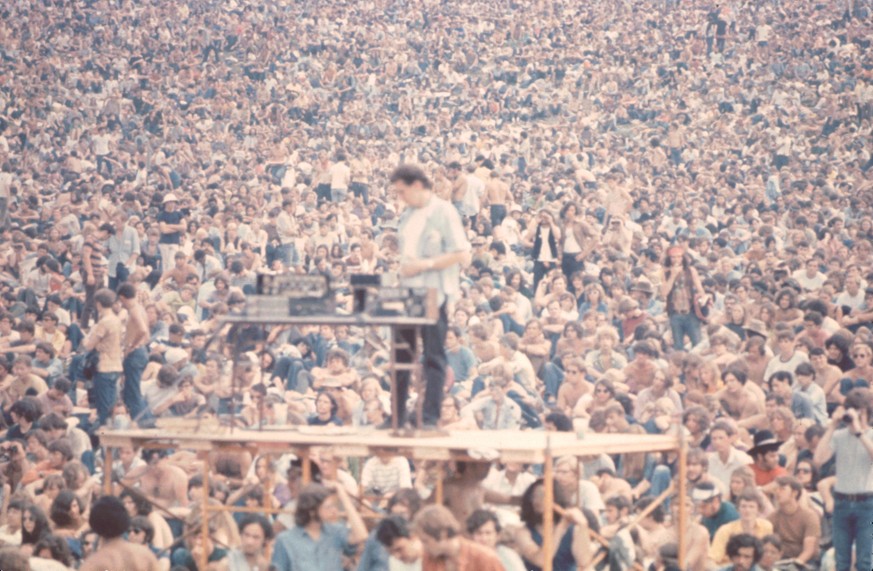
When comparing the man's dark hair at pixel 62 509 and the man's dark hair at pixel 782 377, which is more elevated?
the man's dark hair at pixel 782 377

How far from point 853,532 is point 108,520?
5.41 metres

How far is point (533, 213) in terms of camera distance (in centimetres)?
2858

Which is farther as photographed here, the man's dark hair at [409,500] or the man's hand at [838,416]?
the man's hand at [838,416]

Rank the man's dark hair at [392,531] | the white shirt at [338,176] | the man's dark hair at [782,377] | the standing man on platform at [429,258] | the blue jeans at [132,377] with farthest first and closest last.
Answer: the white shirt at [338,176]
the blue jeans at [132,377]
the man's dark hair at [782,377]
the standing man on platform at [429,258]
the man's dark hair at [392,531]

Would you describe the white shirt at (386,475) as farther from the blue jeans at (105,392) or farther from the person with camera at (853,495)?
the blue jeans at (105,392)

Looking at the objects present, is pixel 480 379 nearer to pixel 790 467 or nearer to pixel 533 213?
pixel 790 467

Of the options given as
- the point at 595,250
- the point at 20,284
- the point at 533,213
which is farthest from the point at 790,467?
the point at 533,213

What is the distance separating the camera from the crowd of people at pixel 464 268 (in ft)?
38.6

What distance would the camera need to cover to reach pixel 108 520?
966cm

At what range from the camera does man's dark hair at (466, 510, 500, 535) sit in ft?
31.3

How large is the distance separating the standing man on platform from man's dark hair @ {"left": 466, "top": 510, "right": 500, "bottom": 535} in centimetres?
84

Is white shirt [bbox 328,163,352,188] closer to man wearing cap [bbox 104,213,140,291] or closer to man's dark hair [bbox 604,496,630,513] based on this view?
man wearing cap [bbox 104,213,140,291]

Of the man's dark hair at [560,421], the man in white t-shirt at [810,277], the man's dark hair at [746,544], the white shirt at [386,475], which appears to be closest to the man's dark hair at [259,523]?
the white shirt at [386,475]

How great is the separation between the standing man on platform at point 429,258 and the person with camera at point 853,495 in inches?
131
